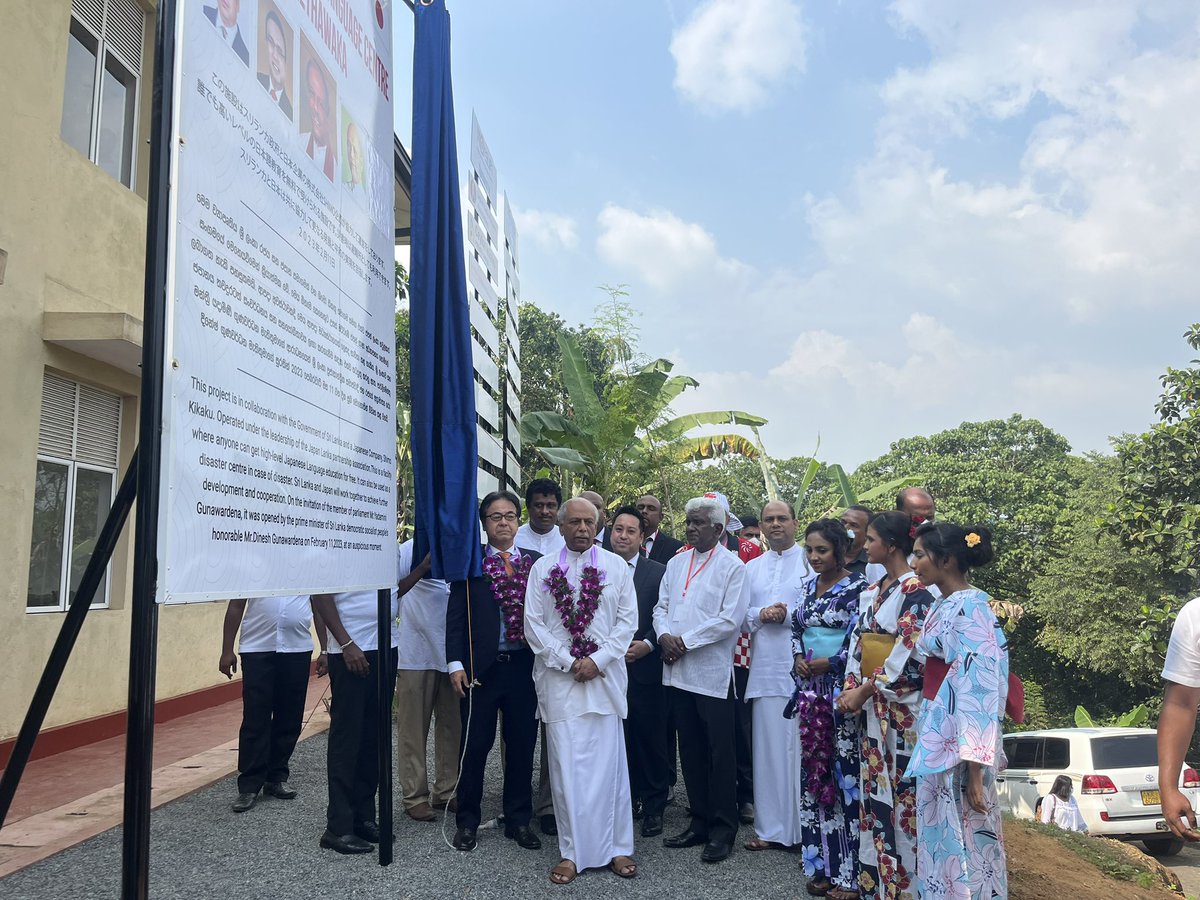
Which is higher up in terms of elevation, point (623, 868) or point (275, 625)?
point (275, 625)

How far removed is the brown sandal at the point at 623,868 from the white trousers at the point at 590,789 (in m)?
0.04

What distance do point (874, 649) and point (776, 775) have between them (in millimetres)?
1375

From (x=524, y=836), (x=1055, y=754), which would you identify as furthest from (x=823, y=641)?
A: (x=1055, y=754)

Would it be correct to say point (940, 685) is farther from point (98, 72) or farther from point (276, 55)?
point (98, 72)

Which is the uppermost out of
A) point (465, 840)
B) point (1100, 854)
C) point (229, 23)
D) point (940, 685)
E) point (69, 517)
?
point (229, 23)

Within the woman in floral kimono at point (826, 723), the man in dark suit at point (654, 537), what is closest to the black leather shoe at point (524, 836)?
the woman in floral kimono at point (826, 723)

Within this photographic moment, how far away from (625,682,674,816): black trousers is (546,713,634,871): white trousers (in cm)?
68

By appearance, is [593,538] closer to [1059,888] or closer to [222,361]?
[222,361]

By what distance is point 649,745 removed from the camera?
5578mm

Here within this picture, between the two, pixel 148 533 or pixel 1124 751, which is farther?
pixel 1124 751

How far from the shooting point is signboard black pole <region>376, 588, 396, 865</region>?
430cm

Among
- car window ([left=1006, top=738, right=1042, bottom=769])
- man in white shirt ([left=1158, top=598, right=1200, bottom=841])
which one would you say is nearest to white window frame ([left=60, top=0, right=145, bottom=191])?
man in white shirt ([left=1158, top=598, right=1200, bottom=841])

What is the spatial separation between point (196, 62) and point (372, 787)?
12.6 feet

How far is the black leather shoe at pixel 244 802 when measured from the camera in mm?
5500
